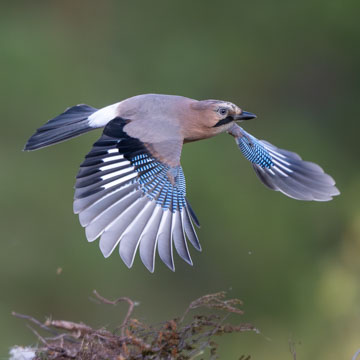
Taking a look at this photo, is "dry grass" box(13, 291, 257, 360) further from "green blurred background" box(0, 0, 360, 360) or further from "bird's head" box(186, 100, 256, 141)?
"green blurred background" box(0, 0, 360, 360)

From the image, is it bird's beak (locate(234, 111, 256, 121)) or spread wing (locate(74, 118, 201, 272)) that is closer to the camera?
spread wing (locate(74, 118, 201, 272))

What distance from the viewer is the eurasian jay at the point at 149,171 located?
4.14m

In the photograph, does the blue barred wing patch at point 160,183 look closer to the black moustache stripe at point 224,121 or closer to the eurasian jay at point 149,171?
the eurasian jay at point 149,171

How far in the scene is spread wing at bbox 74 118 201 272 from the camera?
4098 millimetres

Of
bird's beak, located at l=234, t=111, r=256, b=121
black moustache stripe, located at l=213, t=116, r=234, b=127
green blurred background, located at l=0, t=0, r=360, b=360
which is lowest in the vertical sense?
green blurred background, located at l=0, t=0, r=360, b=360

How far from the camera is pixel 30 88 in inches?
400

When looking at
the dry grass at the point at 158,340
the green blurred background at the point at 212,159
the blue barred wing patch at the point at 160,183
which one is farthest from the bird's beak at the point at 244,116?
the green blurred background at the point at 212,159

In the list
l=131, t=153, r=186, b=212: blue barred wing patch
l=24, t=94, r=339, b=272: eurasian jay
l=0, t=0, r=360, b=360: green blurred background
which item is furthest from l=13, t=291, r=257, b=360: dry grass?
l=0, t=0, r=360, b=360: green blurred background

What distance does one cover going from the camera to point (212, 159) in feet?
32.3

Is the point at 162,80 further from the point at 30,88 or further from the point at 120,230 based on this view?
the point at 120,230

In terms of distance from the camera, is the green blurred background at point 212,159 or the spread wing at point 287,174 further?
the green blurred background at point 212,159

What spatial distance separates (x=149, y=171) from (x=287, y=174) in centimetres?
106

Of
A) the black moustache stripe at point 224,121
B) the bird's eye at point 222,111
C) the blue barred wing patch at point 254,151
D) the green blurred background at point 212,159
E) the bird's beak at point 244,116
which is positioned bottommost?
the green blurred background at point 212,159

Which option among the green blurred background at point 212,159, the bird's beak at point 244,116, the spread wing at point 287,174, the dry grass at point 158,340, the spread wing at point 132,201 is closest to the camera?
the dry grass at point 158,340
